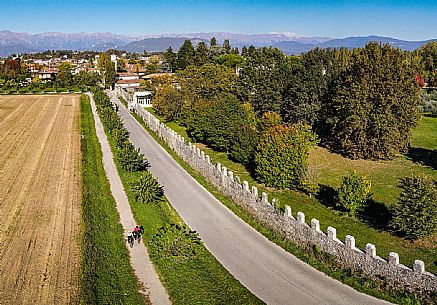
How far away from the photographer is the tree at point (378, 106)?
110 ft

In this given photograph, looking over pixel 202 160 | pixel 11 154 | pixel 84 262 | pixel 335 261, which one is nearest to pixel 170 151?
pixel 202 160

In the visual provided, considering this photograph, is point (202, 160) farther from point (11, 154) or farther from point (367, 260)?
point (11, 154)

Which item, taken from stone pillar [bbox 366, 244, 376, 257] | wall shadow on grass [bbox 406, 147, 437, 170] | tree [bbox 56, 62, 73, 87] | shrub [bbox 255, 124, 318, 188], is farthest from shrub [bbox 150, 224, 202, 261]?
tree [bbox 56, 62, 73, 87]

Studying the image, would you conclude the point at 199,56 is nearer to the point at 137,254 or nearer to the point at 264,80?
the point at 264,80

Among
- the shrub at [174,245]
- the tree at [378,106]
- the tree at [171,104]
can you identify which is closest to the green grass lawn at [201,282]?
the shrub at [174,245]

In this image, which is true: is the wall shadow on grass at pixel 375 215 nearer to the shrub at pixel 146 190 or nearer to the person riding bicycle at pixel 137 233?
the person riding bicycle at pixel 137 233

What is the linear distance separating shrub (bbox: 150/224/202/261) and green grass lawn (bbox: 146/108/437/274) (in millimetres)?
6224

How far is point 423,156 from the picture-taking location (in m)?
34.6

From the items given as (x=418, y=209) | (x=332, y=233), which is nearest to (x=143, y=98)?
(x=418, y=209)

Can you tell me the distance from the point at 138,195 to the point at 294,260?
10.2 metres

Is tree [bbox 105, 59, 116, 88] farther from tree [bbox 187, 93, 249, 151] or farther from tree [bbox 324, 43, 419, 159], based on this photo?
tree [bbox 324, 43, 419, 159]

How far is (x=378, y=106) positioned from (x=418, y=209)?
17.8m

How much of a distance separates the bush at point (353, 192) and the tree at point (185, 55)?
7164 centimetres

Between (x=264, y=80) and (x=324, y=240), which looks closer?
(x=324, y=240)
